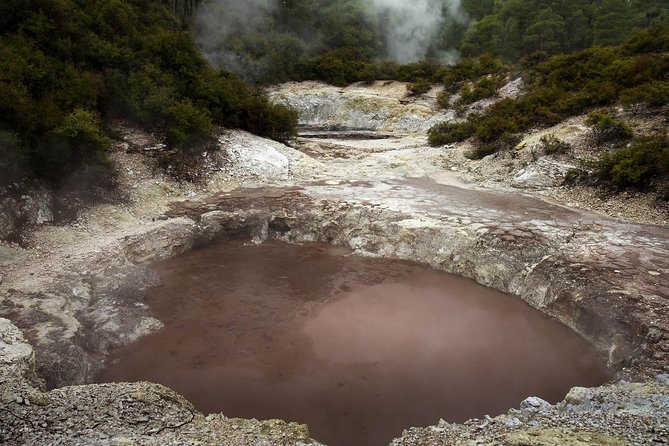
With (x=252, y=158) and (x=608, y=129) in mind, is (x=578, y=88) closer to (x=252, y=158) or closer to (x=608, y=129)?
(x=608, y=129)

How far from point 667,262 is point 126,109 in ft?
53.1

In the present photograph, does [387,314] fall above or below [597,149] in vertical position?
below

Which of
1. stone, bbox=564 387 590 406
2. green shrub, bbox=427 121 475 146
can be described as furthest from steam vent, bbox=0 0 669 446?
green shrub, bbox=427 121 475 146

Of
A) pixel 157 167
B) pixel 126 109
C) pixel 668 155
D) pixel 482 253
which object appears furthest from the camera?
pixel 126 109

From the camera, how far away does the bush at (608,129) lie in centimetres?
1435

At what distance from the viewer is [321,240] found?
12750mm

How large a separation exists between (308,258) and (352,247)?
130 cm

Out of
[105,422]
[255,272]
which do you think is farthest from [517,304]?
[105,422]

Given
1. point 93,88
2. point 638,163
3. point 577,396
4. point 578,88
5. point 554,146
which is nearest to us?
point 577,396

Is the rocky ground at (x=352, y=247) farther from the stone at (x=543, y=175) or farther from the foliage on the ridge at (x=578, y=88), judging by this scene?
the foliage on the ridge at (x=578, y=88)

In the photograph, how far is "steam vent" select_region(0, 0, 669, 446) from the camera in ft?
19.5

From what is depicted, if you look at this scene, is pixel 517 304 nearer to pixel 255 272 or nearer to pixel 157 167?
pixel 255 272

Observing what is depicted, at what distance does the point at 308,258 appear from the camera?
464 inches

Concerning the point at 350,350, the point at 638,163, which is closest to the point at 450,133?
the point at 638,163
